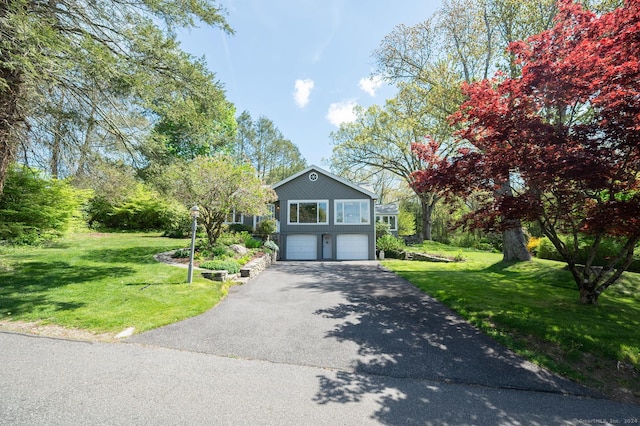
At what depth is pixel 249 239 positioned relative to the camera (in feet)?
52.8

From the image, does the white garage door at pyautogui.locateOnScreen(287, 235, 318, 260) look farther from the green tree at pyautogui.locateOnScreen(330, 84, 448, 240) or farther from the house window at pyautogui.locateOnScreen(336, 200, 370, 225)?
the green tree at pyautogui.locateOnScreen(330, 84, 448, 240)

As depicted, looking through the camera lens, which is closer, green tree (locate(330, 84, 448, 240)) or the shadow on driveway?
the shadow on driveway

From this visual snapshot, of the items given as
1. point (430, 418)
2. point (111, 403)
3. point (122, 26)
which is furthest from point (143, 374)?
point (122, 26)

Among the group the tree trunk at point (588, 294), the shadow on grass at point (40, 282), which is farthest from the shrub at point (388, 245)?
the shadow on grass at point (40, 282)

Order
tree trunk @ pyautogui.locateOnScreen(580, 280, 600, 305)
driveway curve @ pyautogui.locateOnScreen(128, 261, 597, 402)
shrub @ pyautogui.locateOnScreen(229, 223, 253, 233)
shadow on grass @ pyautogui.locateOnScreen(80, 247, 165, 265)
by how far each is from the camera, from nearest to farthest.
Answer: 1. driveway curve @ pyautogui.locateOnScreen(128, 261, 597, 402)
2. tree trunk @ pyautogui.locateOnScreen(580, 280, 600, 305)
3. shadow on grass @ pyautogui.locateOnScreen(80, 247, 165, 265)
4. shrub @ pyautogui.locateOnScreen(229, 223, 253, 233)

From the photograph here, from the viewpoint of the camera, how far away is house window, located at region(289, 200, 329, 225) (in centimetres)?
1855

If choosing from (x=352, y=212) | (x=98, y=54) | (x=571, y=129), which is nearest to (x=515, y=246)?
(x=352, y=212)

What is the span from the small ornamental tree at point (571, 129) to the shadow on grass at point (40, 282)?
9120 mm

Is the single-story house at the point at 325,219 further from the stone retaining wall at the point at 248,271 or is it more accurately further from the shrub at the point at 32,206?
the shrub at the point at 32,206

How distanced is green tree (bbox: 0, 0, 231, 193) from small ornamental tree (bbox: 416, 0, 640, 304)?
7.69 meters

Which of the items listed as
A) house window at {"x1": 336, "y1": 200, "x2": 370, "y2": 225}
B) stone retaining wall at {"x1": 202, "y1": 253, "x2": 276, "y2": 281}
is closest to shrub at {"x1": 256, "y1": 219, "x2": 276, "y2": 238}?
stone retaining wall at {"x1": 202, "y1": 253, "x2": 276, "y2": 281}

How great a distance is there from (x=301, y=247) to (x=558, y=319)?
14.1 metres

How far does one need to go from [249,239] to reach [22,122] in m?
10.3

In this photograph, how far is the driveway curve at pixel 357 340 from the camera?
3.88 m
